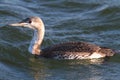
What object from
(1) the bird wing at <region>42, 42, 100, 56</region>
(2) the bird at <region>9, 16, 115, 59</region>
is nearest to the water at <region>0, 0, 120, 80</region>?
(2) the bird at <region>9, 16, 115, 59</region>

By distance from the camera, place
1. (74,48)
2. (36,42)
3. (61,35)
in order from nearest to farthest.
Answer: (74,48)
(36,42)
(61,35)

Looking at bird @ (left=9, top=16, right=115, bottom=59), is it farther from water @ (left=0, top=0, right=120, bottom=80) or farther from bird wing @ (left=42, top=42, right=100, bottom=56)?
water @ (left=0, top=0, right=120, bottom=80)

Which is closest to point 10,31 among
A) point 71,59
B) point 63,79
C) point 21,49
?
point 21,49

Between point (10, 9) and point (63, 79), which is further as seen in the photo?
point (10, 9)

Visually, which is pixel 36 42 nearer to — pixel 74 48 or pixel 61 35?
pixel 74 48

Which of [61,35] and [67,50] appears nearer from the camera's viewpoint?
[67,50]

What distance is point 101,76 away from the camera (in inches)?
620

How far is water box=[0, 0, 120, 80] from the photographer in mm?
15984

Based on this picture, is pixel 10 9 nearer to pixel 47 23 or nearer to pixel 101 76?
pixel 47 23

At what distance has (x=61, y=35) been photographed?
19.2m

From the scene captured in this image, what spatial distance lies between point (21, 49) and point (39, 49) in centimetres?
59

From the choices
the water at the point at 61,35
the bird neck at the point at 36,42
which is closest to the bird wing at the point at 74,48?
the water at the point at 61,35

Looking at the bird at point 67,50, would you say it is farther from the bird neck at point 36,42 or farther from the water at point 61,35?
the water at point 61,35

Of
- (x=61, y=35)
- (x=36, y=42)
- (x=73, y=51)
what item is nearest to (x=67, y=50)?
(x=73, y=51)
